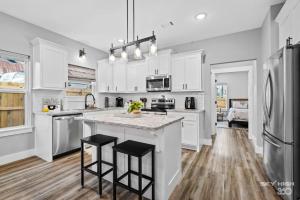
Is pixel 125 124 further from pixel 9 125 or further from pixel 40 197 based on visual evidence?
pixel 9 125

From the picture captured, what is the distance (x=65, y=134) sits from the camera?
3.21 meters

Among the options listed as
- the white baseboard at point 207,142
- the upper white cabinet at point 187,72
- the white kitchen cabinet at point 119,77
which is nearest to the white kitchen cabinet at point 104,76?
the white kitchen cabinet at point 119,77

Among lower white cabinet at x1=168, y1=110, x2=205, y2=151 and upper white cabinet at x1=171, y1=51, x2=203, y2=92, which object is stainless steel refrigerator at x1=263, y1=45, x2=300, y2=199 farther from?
upper white cabinet at x1=171, y1=51, x2=203, y2=92

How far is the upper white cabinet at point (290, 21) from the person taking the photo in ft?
6.09

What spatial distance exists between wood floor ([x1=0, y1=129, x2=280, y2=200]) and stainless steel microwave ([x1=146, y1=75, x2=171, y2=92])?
1898 mm

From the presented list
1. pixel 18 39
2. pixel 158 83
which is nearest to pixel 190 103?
pixel 158 83

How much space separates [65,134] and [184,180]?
2.61m

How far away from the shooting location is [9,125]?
3043mm

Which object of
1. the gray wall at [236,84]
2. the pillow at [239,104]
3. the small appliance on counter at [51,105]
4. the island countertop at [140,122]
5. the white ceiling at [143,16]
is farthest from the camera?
the gray wall at [236,84]

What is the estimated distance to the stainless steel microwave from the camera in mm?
4149

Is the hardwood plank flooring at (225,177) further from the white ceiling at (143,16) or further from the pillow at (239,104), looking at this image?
the pillow at (239,104)

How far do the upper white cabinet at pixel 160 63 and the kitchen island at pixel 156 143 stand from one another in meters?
2.29

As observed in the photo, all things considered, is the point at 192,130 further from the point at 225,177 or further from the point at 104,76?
the point at 104,76

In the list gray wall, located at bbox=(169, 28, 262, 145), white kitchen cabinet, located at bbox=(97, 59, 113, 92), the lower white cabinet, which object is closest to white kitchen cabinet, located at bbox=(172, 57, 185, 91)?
Answer: gray wall, located at bbox=(169, 28, 262, 145)
